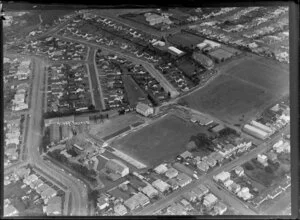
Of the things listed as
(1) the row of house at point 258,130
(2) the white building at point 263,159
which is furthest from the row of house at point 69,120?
(2) the white building at point 263,159

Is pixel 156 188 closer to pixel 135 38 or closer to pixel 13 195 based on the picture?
pixel 13 195

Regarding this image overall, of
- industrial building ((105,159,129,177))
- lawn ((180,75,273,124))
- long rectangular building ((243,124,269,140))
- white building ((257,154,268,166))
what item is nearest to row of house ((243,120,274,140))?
long rectangular building ((243,124,269,140))

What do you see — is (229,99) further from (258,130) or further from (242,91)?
(258,130)

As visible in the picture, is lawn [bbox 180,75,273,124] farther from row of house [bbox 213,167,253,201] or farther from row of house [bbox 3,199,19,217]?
row of house [bbox 3,199,19,217]

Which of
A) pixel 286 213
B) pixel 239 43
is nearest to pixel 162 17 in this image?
pixel 239 43

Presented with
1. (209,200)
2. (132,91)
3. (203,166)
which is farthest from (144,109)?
(209,200)

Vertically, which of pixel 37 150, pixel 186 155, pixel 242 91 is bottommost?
pixel 186 155
